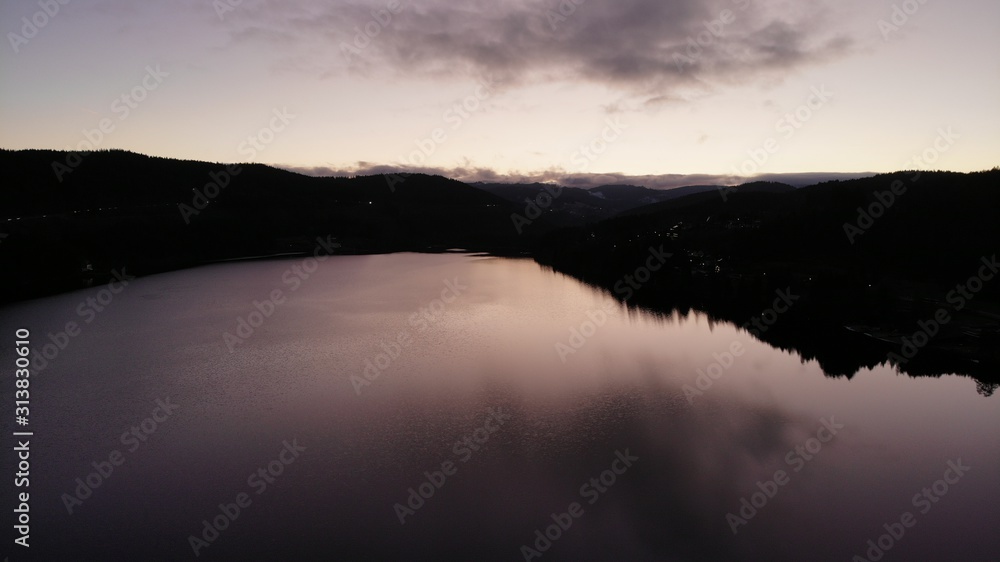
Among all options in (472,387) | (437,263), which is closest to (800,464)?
(472,387)

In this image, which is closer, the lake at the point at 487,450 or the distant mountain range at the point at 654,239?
the lake at the point at 487,450

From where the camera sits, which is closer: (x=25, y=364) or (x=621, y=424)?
(x=621, y=424)

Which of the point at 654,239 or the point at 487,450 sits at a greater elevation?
the point at 654,239

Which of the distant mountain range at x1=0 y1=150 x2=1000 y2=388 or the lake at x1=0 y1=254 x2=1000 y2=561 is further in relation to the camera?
the distant mountain range at x1=0 y1=150 x2=1000 y2=388

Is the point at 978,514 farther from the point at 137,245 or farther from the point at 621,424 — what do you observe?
the point at 137,245

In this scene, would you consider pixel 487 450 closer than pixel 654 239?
Yes

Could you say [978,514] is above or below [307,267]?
above

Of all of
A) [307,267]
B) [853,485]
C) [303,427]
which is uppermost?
[853,485]

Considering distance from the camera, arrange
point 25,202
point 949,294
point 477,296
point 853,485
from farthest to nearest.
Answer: point 25,202, point 477,296, point 949,294, point 853,485
